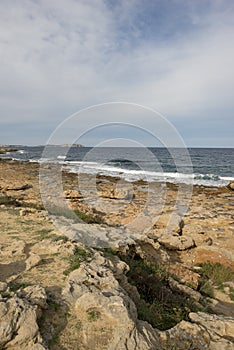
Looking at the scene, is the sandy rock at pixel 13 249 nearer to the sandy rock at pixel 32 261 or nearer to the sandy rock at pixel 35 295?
the sandy rock at pixel 32 261

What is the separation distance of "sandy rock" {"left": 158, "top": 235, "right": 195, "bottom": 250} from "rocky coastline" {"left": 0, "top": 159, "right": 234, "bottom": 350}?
37 mm

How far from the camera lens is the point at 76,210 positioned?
11.8m

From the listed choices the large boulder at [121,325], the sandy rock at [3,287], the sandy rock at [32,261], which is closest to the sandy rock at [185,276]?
the large boulder at [121,325]

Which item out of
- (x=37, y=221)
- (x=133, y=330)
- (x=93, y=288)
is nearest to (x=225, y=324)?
(x=133, y=330)

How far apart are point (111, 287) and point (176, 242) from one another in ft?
19.6

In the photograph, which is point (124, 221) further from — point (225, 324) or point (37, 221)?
point (225, 324)

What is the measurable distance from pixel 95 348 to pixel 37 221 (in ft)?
19.5

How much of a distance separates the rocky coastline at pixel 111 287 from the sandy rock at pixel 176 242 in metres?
0.04

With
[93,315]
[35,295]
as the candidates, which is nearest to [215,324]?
[93,315]

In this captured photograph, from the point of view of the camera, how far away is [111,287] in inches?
182

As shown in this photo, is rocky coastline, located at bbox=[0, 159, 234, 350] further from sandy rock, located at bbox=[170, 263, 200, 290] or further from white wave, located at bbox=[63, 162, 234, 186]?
white wave, located at bbox=[63, 162, 234, 186]

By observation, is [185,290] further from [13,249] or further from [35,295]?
[13,249]

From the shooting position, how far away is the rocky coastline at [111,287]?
354cm

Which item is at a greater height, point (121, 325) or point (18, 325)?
point (18, 325)
